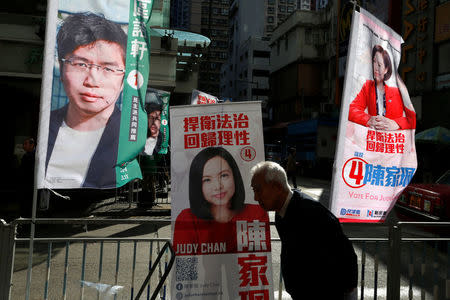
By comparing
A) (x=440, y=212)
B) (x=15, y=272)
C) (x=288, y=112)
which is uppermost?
(x=288, y=112)

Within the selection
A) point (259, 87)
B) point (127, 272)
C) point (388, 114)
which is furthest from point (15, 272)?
point (259, 87)

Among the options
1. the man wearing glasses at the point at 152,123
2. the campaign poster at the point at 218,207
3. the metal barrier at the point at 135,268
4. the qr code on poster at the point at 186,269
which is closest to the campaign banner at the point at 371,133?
the metal barrier at the point at 135,268

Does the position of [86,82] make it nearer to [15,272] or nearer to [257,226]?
[257,226]

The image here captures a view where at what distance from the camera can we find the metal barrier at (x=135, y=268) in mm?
3648

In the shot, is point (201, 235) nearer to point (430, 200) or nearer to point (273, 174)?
point (273, 174)

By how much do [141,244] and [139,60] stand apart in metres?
5.00

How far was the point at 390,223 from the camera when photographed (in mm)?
3691

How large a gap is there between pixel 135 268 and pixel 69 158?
11.1 ft

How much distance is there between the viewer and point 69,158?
3031mm

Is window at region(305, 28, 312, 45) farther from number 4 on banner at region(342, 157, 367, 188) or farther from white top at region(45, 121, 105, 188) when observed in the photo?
white top at region(45, 121, 105, 188)

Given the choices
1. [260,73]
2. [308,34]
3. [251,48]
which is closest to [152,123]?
[308,34]

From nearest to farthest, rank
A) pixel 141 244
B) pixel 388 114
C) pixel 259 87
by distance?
1. pixel 388 114
2. pixel 141 244
3. pixel 259 87

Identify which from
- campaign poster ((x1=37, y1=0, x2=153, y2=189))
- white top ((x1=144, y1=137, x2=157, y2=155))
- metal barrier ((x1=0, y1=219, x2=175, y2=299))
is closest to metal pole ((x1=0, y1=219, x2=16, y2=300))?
metal barrier ((x1=0, y1=219, x2=175, y2=299))

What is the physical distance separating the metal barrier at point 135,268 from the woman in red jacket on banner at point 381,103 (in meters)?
0.99
